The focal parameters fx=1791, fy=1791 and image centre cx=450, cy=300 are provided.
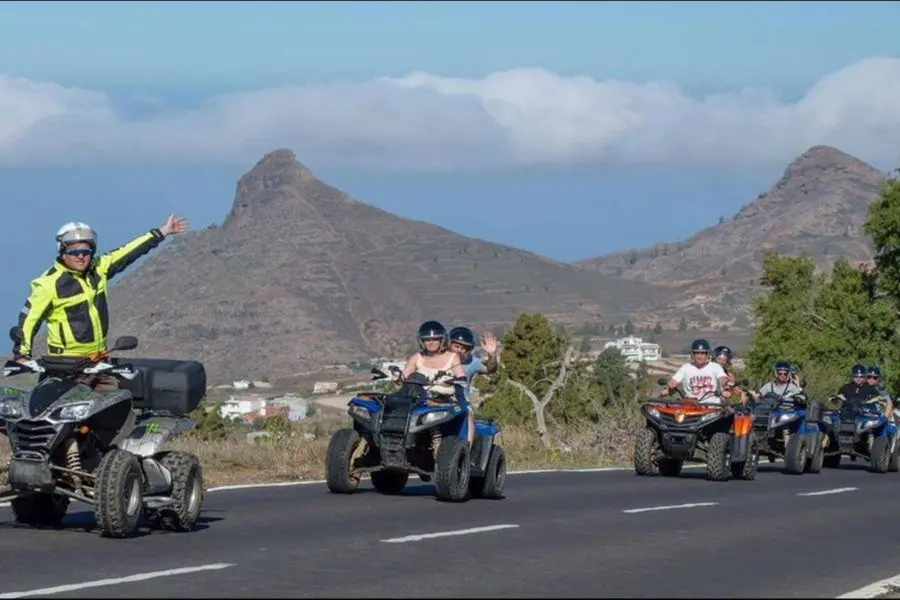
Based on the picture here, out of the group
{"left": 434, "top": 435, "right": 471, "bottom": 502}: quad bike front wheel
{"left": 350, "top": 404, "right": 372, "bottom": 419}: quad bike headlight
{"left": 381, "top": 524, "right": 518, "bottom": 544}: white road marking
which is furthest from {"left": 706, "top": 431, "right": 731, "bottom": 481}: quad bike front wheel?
{"left": 381, "top": 524, "right": 518, "bottom": 544}: white road marking

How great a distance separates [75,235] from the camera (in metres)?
14.0

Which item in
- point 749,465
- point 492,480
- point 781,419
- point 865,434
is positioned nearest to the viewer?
point 492,480

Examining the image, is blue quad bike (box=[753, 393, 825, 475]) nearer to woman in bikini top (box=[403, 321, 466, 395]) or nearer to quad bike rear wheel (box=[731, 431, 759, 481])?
quad bike rear wheel (box=[731, 431, 759, 481])

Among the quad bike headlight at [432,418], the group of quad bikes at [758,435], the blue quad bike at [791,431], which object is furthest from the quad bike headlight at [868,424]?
the quad bike headlight at [432,418]

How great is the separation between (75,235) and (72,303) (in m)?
0.54

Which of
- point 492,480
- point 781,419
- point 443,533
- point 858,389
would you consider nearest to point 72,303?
point 443,533

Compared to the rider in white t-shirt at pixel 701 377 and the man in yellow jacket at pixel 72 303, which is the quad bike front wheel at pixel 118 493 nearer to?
the man in yellow jacket at pixel 72 303

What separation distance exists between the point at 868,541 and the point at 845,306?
63.6 metres

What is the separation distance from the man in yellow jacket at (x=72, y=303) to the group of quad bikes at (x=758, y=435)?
11652 millimetres

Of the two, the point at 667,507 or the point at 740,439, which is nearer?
the point at 667,507

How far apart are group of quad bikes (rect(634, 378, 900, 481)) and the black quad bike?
1094cm

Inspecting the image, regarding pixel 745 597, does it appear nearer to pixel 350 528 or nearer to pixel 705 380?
pixel 350 528

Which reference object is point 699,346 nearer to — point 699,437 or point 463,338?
point 699,437

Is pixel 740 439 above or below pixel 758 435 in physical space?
above
